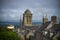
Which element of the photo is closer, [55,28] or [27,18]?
[55,28]

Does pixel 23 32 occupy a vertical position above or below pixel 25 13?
below

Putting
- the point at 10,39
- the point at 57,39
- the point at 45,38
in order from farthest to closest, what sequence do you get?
the point at 45,38, the point at 57,39, the point at 10,39

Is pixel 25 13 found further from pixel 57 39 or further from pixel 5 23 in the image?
pixel 57 39

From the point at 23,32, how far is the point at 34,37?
609 mm

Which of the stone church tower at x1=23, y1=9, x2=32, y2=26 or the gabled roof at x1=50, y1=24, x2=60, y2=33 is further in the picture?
the stone church tower at x1=23, y1=9, x2=32, y2=26

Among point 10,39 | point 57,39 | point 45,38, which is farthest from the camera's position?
point 45,38

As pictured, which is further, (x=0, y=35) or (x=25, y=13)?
(x=25, y=13)

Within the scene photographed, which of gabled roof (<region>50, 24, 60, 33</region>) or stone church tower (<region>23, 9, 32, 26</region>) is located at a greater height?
stone church tower (<region>23, 9, 32, 26</region>)

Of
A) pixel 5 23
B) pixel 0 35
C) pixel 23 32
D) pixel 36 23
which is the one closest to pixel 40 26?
pixel 36 23

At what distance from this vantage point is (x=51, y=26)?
637 cm

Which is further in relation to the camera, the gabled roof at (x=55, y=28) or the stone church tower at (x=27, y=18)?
the stone church tower at (x=27, y=18)

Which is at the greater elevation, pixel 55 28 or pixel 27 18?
pixel 27 18

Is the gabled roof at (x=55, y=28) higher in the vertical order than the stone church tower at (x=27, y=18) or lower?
lower

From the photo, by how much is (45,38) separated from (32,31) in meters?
0.94
